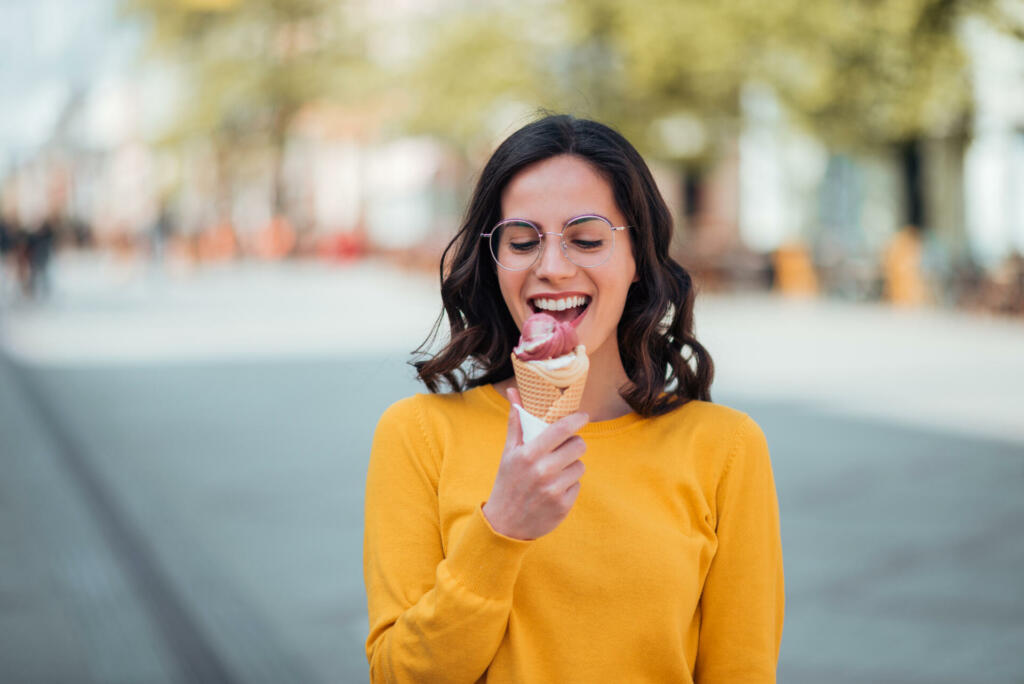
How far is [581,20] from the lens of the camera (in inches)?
982

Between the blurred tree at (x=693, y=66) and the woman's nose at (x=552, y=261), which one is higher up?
the blurred tree at (x=693, y=66)

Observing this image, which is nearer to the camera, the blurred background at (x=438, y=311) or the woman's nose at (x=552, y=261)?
the woman's nose at (x=552, y=261)

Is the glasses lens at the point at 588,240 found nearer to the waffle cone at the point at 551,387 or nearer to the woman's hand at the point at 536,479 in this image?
the waffle cone at the point at 551,387

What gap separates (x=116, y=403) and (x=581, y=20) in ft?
51.0

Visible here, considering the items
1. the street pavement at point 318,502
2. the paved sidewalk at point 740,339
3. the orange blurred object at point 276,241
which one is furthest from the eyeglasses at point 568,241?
the orange blurred object at point 276,241

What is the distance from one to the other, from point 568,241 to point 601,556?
474 mm

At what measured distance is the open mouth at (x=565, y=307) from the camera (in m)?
1.92

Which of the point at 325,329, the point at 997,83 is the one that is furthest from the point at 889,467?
the point at 997,83

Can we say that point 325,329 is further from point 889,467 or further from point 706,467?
point 706,467

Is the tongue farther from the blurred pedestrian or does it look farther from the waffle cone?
the blurred pedestrian

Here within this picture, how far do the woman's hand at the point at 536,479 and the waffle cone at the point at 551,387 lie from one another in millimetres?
49

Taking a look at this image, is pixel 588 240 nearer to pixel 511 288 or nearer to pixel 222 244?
pixel 511 288

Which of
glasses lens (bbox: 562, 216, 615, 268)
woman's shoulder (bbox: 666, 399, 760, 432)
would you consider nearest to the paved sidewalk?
woman's shoulder (bbox: 666, 399, 760, 432)

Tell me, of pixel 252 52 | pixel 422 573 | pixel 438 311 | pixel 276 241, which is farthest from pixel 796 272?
pixel 252 52
